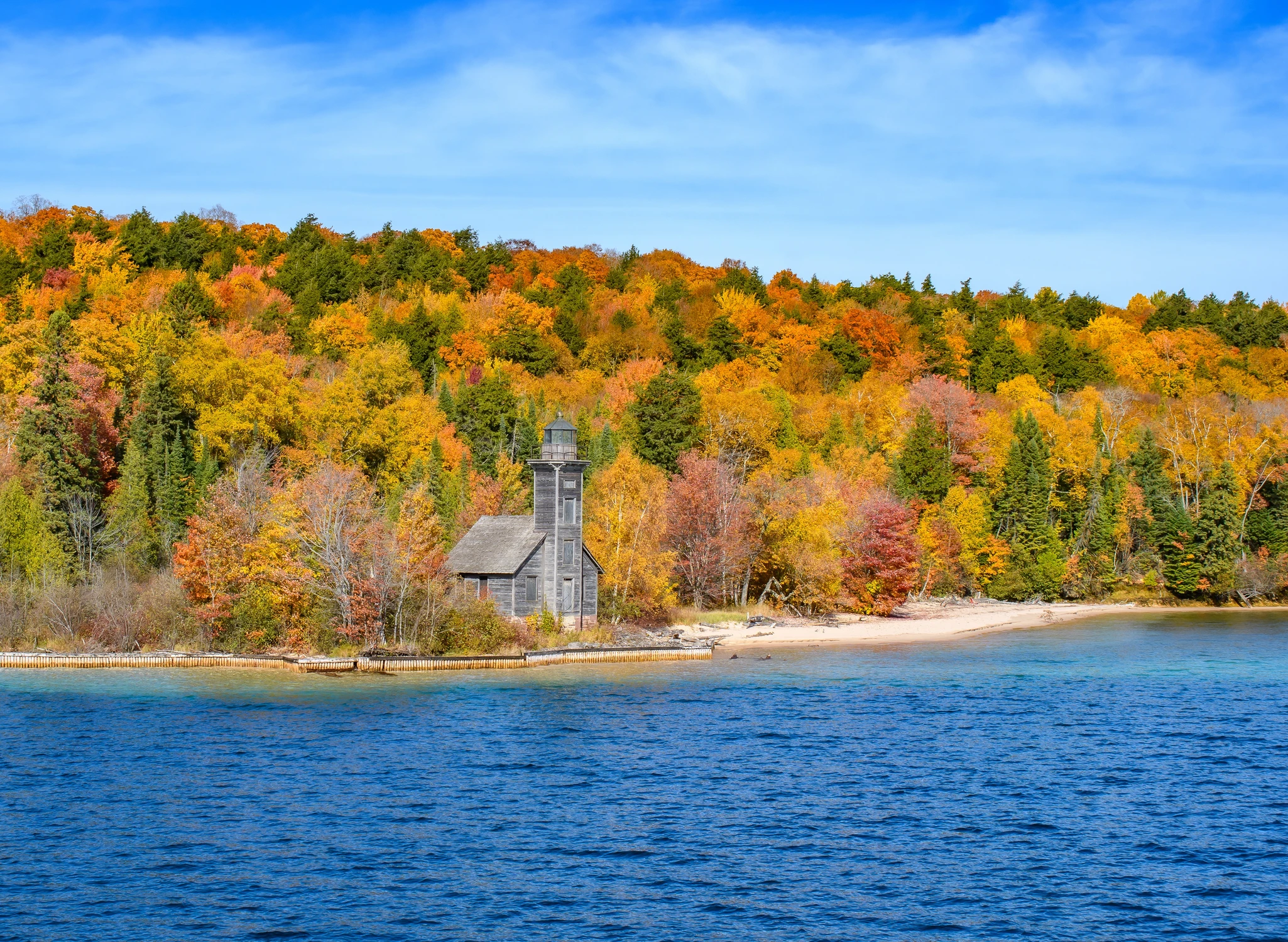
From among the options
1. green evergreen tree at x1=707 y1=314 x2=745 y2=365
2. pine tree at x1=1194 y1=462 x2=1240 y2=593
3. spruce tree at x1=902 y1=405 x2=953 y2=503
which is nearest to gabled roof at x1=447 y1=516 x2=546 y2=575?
spruce tree at x1=902 y1=405 x2=953 y2=503

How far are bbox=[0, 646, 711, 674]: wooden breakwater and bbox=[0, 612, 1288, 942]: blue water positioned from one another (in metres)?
1.57

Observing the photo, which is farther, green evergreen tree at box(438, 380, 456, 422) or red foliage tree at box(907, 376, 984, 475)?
red foliage tree at box(907, 376, 984, 475)

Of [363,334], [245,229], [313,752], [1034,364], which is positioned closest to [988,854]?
[313,752]

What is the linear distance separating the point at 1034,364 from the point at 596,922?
94.1m

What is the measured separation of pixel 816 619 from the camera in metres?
66.0

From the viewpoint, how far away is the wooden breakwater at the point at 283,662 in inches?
1849

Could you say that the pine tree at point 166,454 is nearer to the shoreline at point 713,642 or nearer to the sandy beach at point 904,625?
the shoreline at point 713,642

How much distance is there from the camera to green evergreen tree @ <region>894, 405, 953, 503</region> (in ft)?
262

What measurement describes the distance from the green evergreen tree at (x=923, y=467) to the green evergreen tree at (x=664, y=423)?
15.2 metres

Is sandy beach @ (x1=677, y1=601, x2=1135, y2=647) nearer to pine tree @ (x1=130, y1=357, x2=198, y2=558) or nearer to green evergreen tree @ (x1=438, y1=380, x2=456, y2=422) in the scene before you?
pine tree @ (x1=130, y1=357, x2=198, y2=558)

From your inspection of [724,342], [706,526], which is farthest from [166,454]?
[724,342]

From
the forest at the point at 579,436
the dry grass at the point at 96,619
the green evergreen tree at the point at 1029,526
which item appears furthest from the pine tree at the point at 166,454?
the green evergreen tree at the point at 1029,526

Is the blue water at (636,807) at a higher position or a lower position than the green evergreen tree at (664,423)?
lower

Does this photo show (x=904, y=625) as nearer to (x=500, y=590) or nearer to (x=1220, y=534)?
(x=500, y=590)
